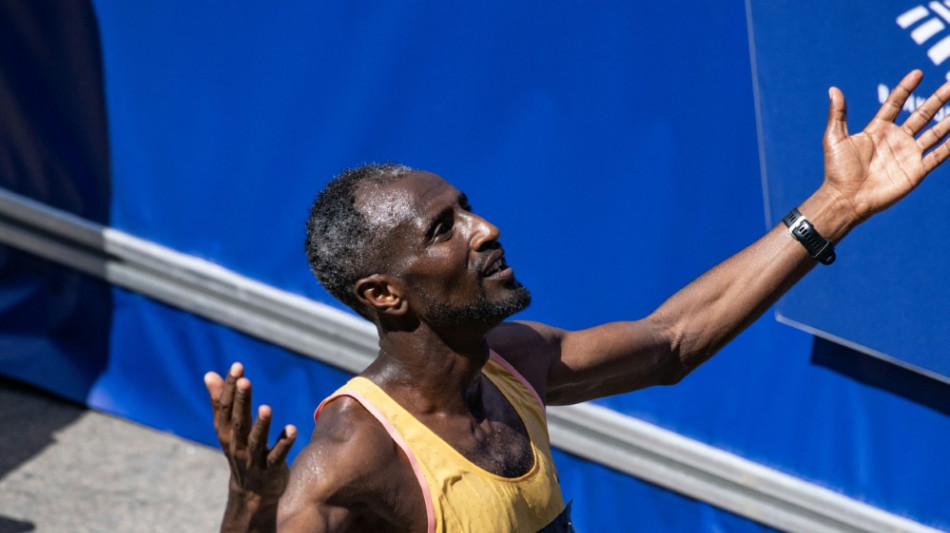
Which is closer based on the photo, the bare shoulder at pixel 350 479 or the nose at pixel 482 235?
the bare shoulder at pixel 350 479

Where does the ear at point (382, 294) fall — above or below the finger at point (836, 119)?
below

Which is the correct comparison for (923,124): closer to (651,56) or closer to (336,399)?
(651,56)

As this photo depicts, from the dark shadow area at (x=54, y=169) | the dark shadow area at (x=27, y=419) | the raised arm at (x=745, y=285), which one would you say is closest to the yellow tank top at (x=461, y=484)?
the raised arm at (x=745, y=285)

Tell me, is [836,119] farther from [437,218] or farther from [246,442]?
[246,442]

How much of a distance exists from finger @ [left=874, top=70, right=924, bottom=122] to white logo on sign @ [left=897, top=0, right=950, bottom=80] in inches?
21.6

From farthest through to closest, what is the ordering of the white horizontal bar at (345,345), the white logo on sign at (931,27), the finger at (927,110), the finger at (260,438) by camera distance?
the white horizontal bar at (345,345), the white logo on sign at (931,27), the finger at (927,110), the finger at (260,438)

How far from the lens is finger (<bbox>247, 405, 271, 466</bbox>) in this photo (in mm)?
1734

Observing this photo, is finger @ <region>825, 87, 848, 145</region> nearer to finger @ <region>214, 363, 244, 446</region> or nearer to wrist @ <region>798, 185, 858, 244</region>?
wrist @ <region>798, 185, 858, 244</region>

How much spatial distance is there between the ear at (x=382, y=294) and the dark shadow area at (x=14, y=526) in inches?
84.6

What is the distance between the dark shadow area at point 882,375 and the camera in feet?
11.1

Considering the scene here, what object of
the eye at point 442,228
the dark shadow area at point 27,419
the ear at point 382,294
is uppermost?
the eye at point 442,228

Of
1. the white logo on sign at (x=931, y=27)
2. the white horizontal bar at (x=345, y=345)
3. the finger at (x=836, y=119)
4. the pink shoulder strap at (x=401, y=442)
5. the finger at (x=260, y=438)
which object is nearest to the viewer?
the finger at (x=260, y=438)

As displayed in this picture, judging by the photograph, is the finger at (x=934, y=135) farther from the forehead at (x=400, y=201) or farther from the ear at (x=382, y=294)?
the ear at (x=382, y=294)

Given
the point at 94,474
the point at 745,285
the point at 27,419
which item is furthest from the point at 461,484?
the point at 27,419
